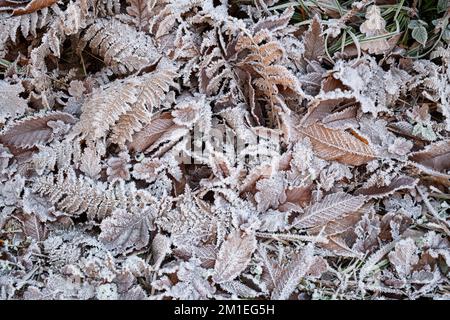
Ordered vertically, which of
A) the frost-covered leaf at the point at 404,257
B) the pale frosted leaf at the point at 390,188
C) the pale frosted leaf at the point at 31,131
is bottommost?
the frost-covered leaf at the point at 404,257

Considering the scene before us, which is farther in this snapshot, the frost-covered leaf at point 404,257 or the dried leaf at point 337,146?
the dried leaf at point 337,146

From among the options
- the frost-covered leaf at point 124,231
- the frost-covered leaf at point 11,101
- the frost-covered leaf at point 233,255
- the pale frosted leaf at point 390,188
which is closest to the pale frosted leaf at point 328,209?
the pale frosted leaf at point 390,188

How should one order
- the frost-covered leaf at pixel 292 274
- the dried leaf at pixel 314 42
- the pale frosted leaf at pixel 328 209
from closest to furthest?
the frost-covered leaf at pixel 292 274
the pale frosted leaf at pixel 328 209
the dried leaf at pixel 314 42

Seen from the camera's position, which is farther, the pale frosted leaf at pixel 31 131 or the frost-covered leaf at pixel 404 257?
the pale frosted leaf at pixel 31 131

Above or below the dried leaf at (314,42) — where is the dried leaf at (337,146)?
below

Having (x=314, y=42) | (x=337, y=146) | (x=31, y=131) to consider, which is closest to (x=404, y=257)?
(x=337, y=146)

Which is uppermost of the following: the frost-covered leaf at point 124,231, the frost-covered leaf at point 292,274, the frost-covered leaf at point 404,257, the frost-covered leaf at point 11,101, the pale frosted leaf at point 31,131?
the frost-covered leaf at point 11,101

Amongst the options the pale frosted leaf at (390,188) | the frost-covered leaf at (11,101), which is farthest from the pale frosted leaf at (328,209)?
the frost-covered leaf at (11,101)

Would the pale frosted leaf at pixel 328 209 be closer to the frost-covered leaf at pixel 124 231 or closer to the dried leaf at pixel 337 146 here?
the dried leaf at pixel 337 146

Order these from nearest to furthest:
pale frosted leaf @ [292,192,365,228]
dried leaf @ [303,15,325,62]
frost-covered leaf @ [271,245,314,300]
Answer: frost-covered leaf @ [271,245,314,300]
pale frosted leaf @ [292,192,365,228]
dried leaf @ [303,15,325,62]

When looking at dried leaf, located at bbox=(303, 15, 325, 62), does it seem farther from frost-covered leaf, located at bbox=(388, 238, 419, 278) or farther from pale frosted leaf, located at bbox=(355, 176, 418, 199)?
frost-covered leaf, located at bbox=(388, 238, 419, 278)

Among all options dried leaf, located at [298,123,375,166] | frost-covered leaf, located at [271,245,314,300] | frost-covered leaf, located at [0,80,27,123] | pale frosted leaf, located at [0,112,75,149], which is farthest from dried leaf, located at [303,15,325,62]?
frost-covered leaf, located at [0,80,27,123]

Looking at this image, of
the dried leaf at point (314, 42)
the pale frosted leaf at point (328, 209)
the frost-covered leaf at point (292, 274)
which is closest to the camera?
the frost-covered leaf at point (292, 274)
